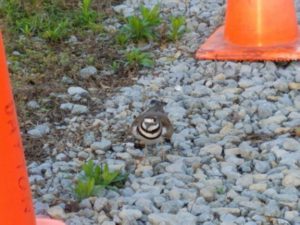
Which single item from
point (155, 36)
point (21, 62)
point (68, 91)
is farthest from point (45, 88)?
point (155, 36)

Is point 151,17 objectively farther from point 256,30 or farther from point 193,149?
point 193,149

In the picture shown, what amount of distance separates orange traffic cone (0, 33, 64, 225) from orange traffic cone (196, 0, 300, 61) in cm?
276

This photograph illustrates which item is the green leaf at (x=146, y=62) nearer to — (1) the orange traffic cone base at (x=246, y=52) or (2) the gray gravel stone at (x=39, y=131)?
(1) the orange traffic cone base at (x=246, y=52)

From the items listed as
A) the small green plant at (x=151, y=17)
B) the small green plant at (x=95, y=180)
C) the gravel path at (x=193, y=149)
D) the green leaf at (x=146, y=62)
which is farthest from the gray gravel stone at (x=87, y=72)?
the small green plant at (x=95, y=180)

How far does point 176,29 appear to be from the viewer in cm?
603

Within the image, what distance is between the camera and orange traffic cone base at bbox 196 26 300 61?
5512 mm

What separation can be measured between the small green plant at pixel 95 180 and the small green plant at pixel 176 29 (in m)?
2.12

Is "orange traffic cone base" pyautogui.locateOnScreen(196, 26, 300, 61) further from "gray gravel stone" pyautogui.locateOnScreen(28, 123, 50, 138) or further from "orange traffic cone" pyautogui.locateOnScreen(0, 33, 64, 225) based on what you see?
"orange traffic cone" pyautogui.locateOnScreen(0, 33, 64, 225)

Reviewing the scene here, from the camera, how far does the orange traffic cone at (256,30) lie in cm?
565

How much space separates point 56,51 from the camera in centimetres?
597

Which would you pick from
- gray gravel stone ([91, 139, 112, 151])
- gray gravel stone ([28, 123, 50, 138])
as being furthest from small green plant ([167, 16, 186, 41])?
gray gravel stone ([91, 139, 112, 151])

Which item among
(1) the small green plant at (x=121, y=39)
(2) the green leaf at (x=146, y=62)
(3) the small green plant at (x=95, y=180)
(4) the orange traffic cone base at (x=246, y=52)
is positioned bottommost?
(3) the small green plant at (x=95, y=180)

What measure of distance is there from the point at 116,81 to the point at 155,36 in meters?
0.75

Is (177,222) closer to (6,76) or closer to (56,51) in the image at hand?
(6,76)
